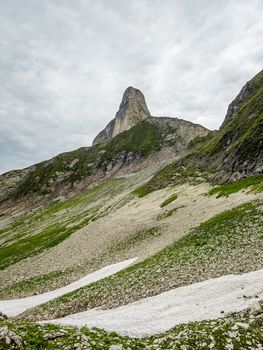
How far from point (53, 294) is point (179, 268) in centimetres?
1930

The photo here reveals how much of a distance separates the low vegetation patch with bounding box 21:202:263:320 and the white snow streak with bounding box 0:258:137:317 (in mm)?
4430

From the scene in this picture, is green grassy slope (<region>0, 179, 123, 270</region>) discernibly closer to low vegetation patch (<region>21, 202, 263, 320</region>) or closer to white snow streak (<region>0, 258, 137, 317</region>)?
white snow streak (<region>0, 258, 137, 317</region>)

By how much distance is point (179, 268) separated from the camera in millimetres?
34375

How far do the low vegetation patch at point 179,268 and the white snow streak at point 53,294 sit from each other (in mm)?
4430

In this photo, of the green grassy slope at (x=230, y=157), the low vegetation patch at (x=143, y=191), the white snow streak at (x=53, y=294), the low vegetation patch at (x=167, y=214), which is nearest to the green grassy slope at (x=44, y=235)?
the low vegetation patch at (x=143, y=191)

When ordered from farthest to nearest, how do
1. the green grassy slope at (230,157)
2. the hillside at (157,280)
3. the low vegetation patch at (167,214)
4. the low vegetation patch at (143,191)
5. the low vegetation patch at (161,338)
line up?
the low vegetation patch at (143,191)
the green grassy slope at (230,157)
the low vegetation patch at (167,214)
the hillside at (157,280)
the low vegetation patch at (161,338)

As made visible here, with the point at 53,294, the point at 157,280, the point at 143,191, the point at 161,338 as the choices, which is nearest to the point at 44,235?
the point at 143,191

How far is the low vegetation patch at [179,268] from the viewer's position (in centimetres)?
3098

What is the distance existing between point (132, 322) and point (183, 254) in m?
16.9

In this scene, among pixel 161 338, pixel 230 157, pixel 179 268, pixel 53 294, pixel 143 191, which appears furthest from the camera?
pixel 143 191

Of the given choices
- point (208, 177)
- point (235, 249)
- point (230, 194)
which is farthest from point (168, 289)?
point (208, 177)

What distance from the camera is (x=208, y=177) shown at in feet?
333

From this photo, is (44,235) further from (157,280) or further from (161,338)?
(161,338)

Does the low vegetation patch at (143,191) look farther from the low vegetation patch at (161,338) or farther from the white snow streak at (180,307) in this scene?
the low vegetation patch at (161,338)
